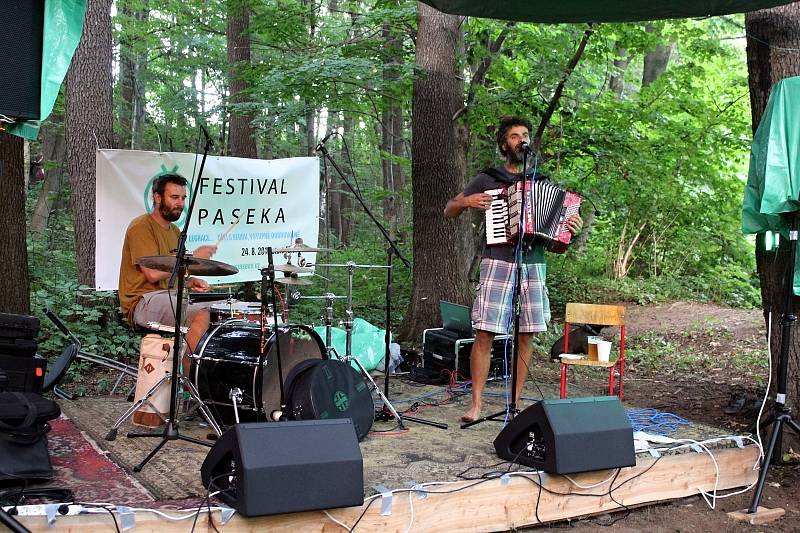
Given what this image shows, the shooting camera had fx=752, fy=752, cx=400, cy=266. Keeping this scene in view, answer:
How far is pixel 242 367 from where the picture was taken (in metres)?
4.22

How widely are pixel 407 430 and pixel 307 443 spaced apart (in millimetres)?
1648

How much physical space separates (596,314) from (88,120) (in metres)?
4.95

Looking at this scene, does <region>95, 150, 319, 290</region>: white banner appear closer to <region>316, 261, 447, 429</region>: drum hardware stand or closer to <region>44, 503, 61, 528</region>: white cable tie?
<region>316, 261, 447, 429</region>: drum hardware stand

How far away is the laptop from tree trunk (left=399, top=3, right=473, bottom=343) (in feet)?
2.08

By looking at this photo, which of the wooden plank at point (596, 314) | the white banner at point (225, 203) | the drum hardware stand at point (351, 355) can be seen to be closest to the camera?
the drum hardware stand at point (351, 355)

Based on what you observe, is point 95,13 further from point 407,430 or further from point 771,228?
point 771,228

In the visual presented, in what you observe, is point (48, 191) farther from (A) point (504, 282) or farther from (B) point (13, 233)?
(A) point (504, 282)

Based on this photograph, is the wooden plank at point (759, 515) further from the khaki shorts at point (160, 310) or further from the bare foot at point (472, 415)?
the khaki shorts at point (160, 310)

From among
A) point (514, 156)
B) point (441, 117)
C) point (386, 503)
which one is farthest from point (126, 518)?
point (441, 117)

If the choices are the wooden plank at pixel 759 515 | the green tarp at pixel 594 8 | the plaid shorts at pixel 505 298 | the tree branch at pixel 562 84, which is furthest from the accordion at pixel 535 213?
the tree branch at pixel 562 84

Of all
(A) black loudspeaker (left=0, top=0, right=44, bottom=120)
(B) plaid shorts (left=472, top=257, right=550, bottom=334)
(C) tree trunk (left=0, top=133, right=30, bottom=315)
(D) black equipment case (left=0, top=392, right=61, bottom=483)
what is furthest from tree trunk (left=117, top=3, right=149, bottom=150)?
(D) black equipment case (left=0, top=392, right=61, bottom=483)

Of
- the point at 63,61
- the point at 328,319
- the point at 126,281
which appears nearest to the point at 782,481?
the point at 328,319

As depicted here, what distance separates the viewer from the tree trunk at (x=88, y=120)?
22.9 feet

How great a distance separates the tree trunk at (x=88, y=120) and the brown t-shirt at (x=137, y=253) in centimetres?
242
